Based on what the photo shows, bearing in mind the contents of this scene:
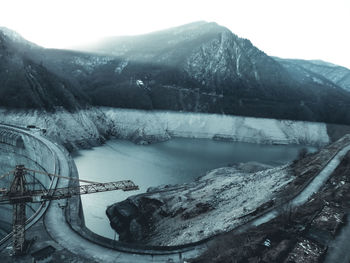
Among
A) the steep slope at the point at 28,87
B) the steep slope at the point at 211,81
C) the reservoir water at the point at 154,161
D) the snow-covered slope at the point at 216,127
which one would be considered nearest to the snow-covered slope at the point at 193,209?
the reservoir water at the point at 154,161

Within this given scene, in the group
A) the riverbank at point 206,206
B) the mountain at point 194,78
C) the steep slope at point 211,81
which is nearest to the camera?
the riverbank at point 206,206

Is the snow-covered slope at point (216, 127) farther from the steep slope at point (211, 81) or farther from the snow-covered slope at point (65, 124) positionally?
the snow-covered slope at point (65, 124)

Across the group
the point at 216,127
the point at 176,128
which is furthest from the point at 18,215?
the point at 216,127

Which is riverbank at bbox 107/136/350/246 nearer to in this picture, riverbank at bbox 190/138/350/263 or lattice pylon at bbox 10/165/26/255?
riverbank at bbox 190/138/350/263

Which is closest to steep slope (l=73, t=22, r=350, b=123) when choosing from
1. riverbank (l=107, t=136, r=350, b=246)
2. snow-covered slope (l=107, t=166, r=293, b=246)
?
snow-covered slope (l=107, t=166, r=293, b=246)

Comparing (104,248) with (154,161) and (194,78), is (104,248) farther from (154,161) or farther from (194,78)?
(194,78)

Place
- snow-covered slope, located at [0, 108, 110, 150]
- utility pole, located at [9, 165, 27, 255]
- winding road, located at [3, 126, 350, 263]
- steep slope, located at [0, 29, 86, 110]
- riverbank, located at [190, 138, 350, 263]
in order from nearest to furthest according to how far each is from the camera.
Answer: riverbank, located at [190, 138, 350, 263], utility pole, located at [9, 165, 27, 255], winding road, located at [3, 126, 350, 263], snow-covered slope, located at [0, 108, 110, 150], steep slope, located at [0, 29, 86, 110]
